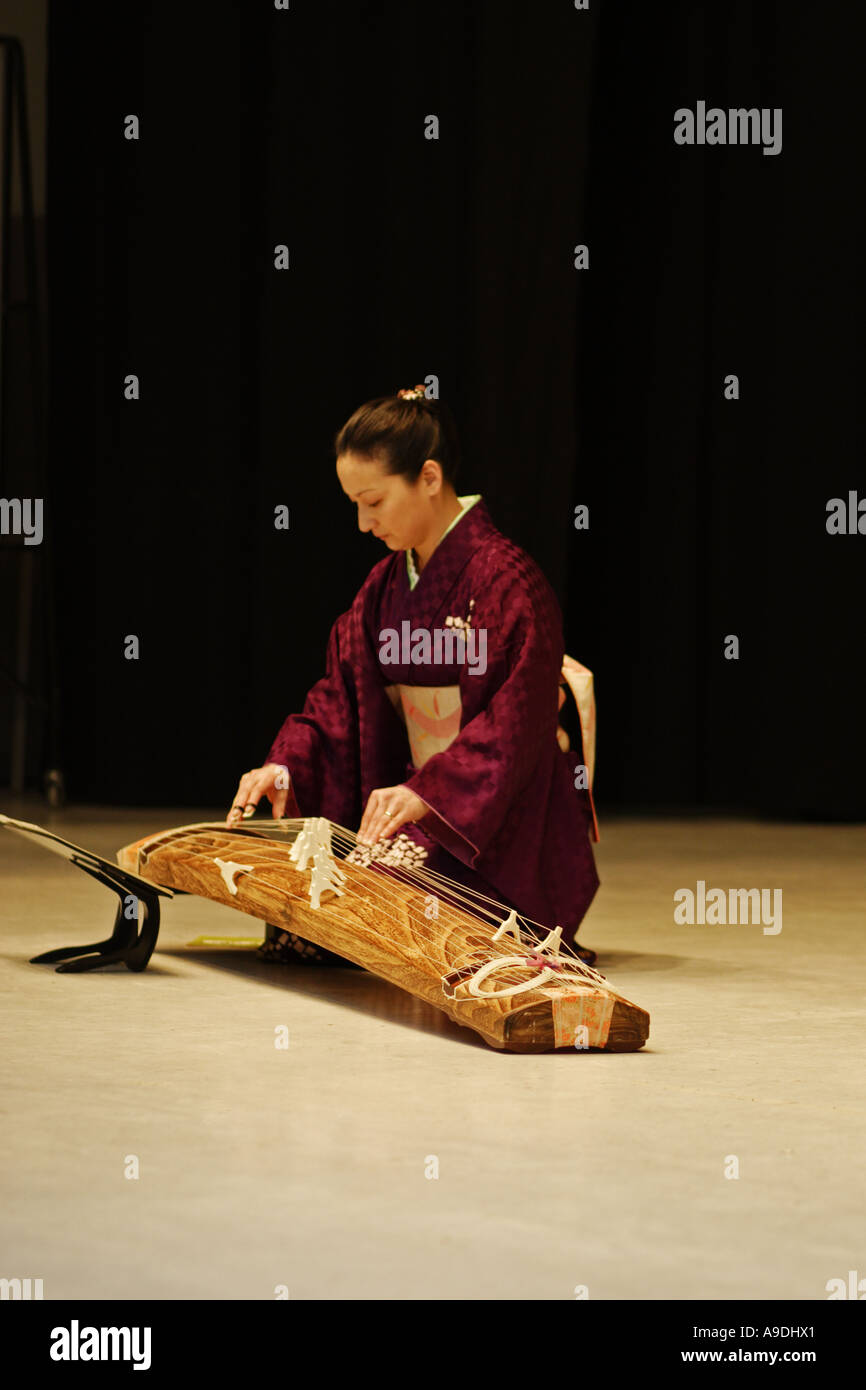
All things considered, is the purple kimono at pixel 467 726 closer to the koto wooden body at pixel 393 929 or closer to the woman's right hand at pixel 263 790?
the woman's right hand at pixel 263 790

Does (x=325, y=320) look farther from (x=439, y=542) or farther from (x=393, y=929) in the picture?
(x=393, y=929)

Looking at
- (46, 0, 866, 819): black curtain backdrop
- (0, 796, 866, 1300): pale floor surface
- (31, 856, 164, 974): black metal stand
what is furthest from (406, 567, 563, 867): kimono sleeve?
(46, 0, 866, 819): black curtain backdrop

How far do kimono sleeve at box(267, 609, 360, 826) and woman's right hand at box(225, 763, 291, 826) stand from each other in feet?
0.13

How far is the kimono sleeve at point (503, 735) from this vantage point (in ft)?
9.33

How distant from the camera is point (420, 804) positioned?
2.80 meters

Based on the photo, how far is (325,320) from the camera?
5332 mm

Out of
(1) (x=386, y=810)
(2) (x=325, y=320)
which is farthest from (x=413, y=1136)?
(2) (x=325, y=320)

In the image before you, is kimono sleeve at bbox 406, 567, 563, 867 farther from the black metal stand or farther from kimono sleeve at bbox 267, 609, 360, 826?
the black metal stand

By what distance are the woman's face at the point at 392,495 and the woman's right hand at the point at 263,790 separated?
16.6 inches

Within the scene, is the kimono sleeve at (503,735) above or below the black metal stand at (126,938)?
above

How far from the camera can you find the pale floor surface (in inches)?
60.8

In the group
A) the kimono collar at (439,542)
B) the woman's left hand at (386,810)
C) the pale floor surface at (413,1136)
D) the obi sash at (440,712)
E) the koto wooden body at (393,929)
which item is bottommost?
the pale floor surface at (413,1136)

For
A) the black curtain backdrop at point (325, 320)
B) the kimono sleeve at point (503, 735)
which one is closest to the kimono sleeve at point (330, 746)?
the kimono sleeve at point (503, 735)

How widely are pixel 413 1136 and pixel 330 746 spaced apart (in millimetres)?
1320
